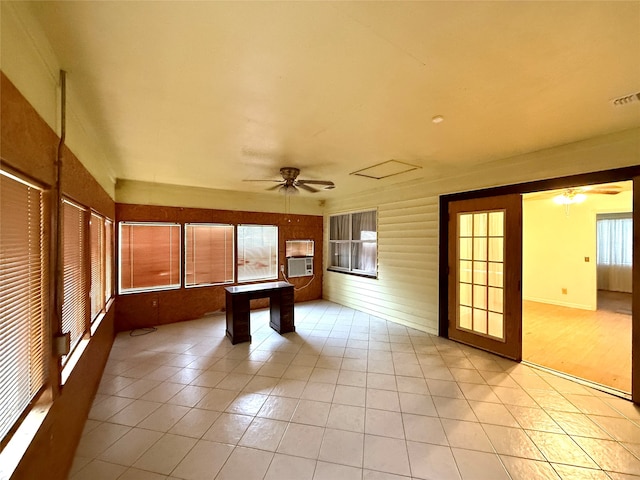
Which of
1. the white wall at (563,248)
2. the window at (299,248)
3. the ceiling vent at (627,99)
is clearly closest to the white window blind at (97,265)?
the window at (299,248)

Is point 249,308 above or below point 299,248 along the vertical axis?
below

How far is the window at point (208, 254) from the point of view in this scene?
5082mm

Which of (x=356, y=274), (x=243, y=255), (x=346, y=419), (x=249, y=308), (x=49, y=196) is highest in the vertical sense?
(x=49, y=196)

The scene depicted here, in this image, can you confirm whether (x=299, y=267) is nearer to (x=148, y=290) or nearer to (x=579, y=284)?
(x=148, y=290)

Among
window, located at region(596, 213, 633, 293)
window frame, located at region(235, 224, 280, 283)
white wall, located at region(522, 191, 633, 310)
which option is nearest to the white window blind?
window frame, located at region(235, 224, 280, 283)

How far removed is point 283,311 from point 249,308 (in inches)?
25.8

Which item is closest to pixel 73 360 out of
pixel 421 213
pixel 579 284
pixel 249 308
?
pixel 249 308

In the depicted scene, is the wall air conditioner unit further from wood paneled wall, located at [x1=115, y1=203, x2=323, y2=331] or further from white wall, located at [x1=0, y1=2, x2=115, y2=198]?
white wall, located at [x1=0, y1=2, x2=115, y2=198]

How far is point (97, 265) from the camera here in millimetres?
3061

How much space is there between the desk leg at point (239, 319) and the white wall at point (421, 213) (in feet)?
8.55

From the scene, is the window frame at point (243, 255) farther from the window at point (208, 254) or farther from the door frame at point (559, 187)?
the door frame at point (559, 187)

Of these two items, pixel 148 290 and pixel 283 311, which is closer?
pixel 283 311

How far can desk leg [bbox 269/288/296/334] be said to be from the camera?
4324 mm

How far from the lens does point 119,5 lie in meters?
1.16
